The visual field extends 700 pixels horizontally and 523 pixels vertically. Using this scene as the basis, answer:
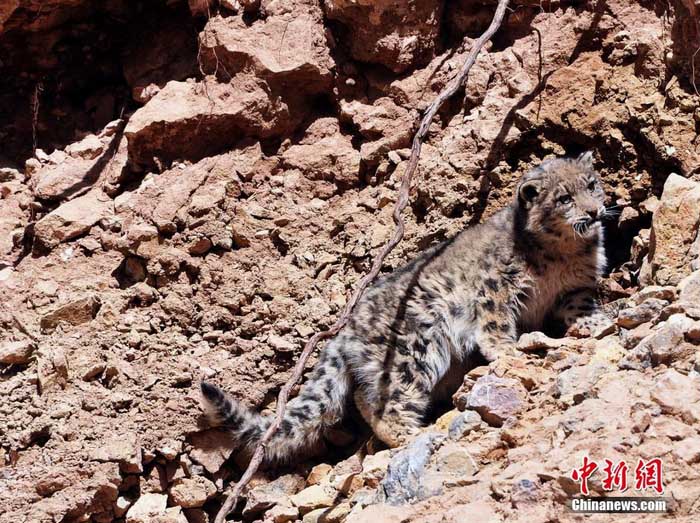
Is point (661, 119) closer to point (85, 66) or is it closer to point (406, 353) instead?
point (406, 353)

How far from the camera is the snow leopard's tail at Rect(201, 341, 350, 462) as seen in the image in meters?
7.32

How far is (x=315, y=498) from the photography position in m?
6.88

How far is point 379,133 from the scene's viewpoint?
28.9 ft

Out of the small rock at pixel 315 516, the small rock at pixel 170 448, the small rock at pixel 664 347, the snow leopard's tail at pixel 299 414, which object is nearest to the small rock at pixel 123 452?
the small rock at pixel 170 448

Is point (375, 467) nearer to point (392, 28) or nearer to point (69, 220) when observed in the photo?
point (69, 220)

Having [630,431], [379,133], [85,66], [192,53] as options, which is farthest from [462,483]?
[85,66]

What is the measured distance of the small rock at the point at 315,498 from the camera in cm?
682

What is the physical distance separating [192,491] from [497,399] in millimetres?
2603

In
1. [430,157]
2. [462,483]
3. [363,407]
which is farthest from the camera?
[430,157]

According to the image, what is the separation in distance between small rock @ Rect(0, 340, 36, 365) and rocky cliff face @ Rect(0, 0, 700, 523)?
2 centimetres

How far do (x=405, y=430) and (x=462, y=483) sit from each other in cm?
162

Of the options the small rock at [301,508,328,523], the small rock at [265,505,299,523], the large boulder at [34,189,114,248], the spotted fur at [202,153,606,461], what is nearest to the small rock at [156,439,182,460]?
the spotted fur at [202,153,606,461]

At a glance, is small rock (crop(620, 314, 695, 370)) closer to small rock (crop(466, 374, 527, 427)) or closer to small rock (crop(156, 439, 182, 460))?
Result: small rock (crop(466, 374, 527, 427))

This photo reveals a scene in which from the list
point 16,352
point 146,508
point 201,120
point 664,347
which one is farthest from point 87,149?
point 664,347
